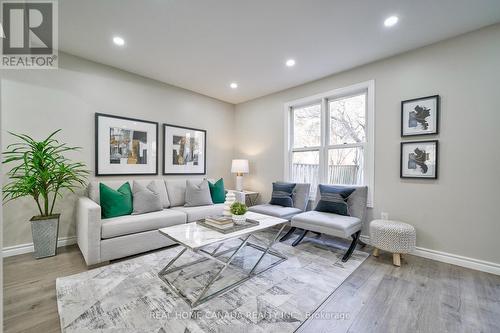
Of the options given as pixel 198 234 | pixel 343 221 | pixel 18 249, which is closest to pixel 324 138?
pixel 343 221

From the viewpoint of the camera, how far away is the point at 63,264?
8.21 feet

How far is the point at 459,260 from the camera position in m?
2.58

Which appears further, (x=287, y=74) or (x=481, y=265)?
(x=287, y=74)

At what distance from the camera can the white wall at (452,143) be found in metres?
2.45

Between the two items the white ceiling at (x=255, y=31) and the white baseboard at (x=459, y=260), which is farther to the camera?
the white baseboard at (x=459, y=260)

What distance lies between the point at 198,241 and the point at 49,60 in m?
3.23

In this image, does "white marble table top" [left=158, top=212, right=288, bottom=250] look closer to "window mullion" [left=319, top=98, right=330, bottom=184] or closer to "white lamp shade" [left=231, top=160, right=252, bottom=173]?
"window mullion" [left=319, top=98, right=330, bottom=184]

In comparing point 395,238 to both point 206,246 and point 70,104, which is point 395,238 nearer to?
point 206,246

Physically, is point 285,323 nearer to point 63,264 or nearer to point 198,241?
point 198,241

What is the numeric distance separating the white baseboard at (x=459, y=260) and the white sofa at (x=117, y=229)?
9.96 ft

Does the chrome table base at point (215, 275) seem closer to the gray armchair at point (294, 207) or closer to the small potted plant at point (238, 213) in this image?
the small potted plant at point (238, 213)

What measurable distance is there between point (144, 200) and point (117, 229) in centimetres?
60

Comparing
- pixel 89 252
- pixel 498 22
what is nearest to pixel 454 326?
pixel 498 22

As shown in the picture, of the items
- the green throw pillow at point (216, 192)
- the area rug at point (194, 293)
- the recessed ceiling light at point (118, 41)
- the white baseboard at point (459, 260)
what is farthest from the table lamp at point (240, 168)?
the white baseboard at point (459, 260)
